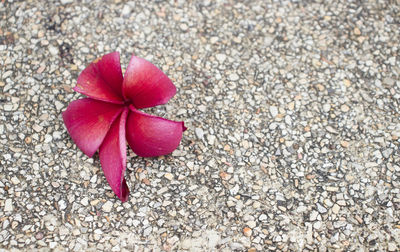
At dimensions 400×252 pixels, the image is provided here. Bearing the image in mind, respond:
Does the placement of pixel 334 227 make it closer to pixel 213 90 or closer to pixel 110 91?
pixel 213 90

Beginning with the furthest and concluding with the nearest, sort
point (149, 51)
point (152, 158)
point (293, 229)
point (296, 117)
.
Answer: point (149, 51) < point (296, 117) < point (152, 158) < point (293, 229)

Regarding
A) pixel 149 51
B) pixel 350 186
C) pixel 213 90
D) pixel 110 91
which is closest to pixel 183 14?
pixel 149 51

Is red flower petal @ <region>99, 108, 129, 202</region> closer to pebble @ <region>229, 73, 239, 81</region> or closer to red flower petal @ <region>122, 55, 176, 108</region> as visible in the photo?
red flower petal @ <region>122, 55, 176, 108</region>

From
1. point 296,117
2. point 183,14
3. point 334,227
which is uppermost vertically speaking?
point 183,14

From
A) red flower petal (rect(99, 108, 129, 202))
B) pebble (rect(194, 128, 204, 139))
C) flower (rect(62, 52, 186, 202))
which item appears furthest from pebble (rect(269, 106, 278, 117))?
red flower petal (rect(99, 108, 129, 202))

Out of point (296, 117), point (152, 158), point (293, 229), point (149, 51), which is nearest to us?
point (293, 229)

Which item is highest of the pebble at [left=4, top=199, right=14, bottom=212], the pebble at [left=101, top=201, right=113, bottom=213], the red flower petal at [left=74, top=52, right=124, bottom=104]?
the red flower petal at [left=74, top=52, right=124, bottom=104]

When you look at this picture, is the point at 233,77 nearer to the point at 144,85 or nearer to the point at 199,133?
the point at 199,133

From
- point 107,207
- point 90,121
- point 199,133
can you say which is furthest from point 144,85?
point 107,207
